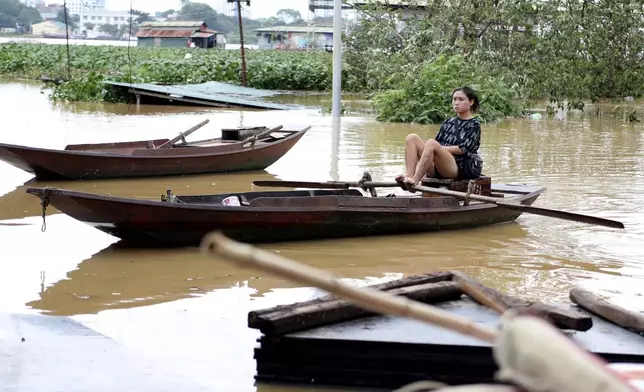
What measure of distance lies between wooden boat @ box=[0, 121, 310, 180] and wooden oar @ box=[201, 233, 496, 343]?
8.23 m

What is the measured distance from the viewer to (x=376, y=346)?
3.86 meters

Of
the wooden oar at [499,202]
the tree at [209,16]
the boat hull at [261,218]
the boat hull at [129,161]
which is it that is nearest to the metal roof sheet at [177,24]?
the tree at [209,16]

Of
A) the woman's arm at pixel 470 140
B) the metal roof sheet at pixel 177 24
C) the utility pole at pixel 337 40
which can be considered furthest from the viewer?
the metal roof sheet at pixel 177 24

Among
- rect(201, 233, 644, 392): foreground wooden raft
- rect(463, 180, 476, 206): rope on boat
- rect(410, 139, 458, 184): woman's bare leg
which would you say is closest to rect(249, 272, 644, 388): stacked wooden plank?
rect(201, 233, 644, 392): foreground wooden raft

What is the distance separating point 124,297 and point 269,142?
595cm

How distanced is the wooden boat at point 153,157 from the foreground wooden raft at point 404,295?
6.02 metres

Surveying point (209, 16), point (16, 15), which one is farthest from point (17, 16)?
point (209, 16)

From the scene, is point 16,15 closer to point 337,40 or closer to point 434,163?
point 337,40

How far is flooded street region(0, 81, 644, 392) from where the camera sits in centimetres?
509

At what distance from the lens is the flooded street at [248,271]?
5.09m

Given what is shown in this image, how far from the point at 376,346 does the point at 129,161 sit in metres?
6.78

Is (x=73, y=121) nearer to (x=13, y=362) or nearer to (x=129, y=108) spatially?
(x=129, y=108)

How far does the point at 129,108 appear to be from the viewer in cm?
2175

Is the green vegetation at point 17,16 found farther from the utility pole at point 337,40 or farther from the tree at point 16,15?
the utility pole at point 337,40
